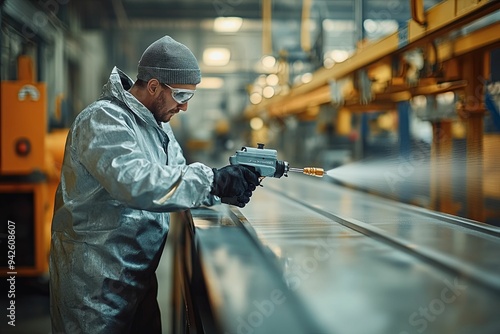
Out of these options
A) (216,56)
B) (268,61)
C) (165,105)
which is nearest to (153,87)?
(165,105)

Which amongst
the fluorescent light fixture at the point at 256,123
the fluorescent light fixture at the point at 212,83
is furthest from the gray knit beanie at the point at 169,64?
the fluorescent light fixture at the point at 256,123

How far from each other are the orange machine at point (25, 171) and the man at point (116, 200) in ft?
7.83

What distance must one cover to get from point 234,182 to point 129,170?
365mm

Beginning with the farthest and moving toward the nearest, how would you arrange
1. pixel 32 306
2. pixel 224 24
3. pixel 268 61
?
1. pixel 268 61
2. pixel 224 24
3. pixel 32 306

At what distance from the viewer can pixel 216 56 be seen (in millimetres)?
5582

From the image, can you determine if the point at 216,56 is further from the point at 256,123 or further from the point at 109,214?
the point at 109,214

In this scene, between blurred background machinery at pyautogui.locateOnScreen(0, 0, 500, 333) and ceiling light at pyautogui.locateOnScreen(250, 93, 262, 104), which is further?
ceiling light at pyautogui.locateOnScreen(250, 93, 262, 104)

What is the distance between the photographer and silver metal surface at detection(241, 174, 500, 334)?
1048mm

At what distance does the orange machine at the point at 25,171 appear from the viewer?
162 inches

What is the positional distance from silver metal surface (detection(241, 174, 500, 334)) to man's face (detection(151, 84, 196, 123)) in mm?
520

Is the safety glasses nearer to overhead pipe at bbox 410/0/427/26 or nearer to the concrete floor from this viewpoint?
overhead pipe at bbox 410/0/427/26

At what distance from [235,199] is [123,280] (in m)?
0.48

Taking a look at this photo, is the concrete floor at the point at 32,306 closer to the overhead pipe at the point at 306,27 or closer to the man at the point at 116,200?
the man at the point at 116,200

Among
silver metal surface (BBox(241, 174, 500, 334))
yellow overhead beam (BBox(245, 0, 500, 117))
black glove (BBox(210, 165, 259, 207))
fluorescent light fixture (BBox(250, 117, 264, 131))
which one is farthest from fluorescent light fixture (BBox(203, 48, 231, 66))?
black glove (BBox(210, 165, 259, 207))
